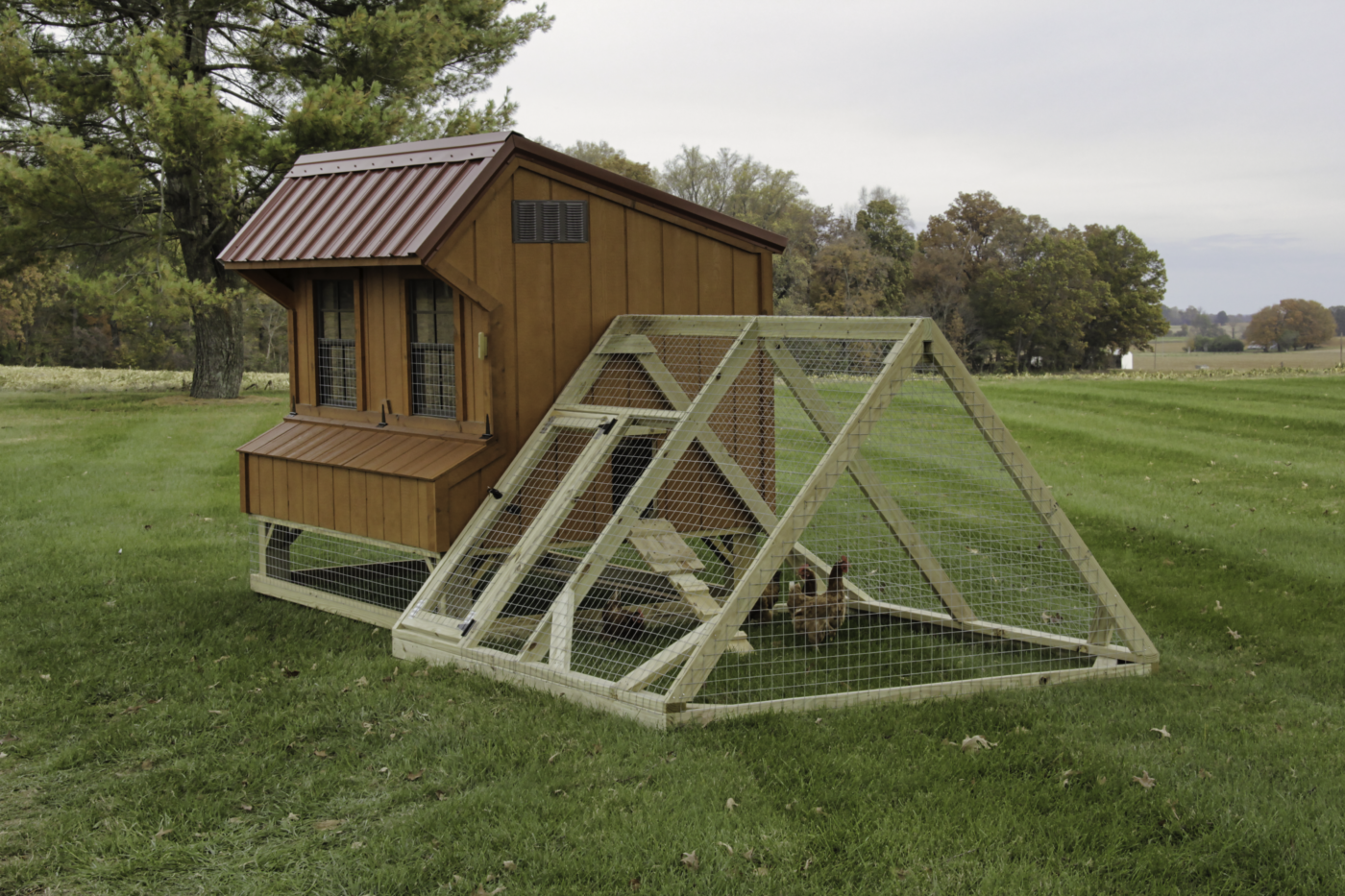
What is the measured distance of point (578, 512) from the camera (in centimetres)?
755

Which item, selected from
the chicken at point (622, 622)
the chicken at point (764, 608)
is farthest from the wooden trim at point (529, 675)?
the chicken at point (764, 608)

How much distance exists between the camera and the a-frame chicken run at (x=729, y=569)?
19.2 ft

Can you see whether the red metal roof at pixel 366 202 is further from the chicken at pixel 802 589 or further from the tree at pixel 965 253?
the tree at pixel 965 253

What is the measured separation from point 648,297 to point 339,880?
15.8 feet

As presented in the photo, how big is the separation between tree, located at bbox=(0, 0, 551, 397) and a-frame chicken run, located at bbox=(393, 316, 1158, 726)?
47.4ft

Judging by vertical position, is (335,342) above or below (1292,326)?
below

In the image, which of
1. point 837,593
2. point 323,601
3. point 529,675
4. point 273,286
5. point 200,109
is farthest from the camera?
point 200,109

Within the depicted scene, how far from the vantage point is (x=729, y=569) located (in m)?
8.85

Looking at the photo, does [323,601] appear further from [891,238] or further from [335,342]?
[891,238]

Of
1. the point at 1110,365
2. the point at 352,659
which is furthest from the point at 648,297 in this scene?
the point at 1110,365

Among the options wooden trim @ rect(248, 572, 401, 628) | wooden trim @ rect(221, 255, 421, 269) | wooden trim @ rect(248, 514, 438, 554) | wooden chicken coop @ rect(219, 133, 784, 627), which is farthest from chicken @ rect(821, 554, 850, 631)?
wooden trim @ rect(221, 255, 421, 269)

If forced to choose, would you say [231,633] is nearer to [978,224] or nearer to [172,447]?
[172,447]

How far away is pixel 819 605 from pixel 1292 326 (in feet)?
195

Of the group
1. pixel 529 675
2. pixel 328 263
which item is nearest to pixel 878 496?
pixel 529 675
